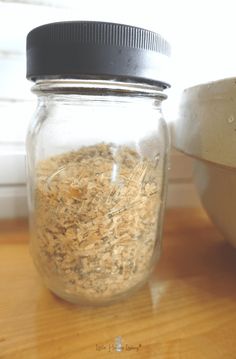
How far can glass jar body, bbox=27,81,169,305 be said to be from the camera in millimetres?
→ 282

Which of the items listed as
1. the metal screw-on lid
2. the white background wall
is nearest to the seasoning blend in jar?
the metal screw-on lid

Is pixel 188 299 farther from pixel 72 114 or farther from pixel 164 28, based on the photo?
pixel 164 28

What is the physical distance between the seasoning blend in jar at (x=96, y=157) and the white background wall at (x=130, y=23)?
0.16m

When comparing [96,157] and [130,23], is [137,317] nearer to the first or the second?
[96,157]

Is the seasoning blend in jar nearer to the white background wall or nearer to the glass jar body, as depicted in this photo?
the glass jar body

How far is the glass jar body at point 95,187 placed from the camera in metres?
0.28

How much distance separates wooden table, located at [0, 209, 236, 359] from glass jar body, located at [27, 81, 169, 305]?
0.02 m

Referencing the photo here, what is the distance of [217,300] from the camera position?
327mm

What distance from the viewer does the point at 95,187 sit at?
0.92 ft

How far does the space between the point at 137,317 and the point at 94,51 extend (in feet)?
0.78

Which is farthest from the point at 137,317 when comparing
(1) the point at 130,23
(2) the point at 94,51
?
(1) the point at 130,23

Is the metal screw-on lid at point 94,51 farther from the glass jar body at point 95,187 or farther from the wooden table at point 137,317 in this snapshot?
the wooden table at point 137,317

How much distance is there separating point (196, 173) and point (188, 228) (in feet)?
0.44

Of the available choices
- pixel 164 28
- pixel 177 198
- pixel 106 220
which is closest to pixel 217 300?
pixel 106 220
